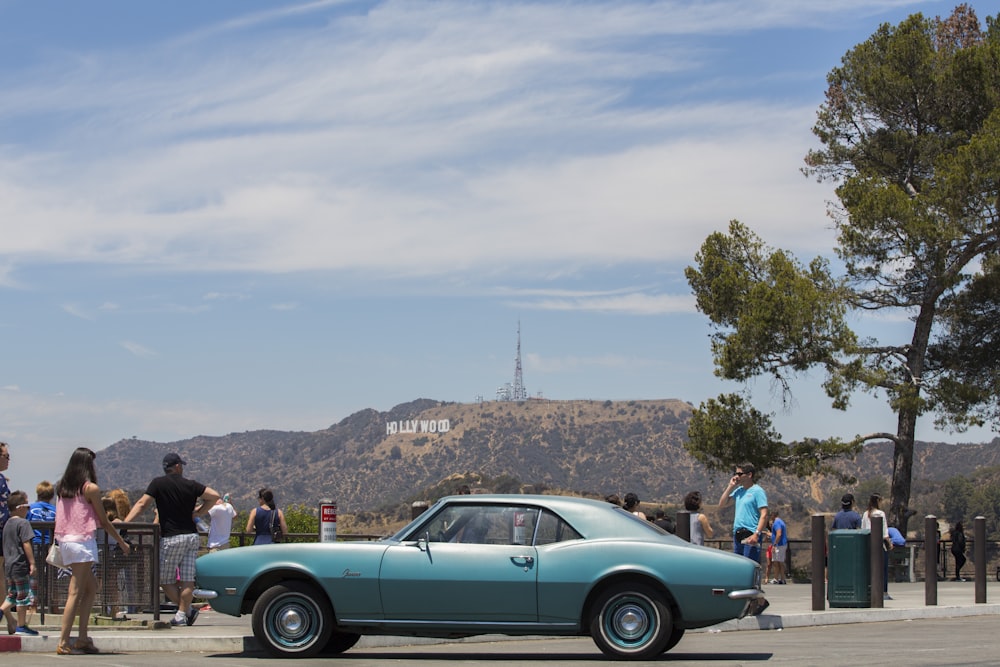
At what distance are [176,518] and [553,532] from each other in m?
4.45

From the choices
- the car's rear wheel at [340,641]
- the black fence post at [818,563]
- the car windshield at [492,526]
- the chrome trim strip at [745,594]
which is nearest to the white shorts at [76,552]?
the car's rear wheel at [340,641]

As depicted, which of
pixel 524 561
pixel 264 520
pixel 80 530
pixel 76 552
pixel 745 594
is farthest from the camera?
pixel 264 520

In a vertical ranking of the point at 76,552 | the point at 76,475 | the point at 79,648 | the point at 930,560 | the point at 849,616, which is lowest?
the point at 849,616

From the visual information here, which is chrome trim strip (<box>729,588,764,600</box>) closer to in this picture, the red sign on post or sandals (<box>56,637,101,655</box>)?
sandals (<box>56,637,101,655</box>)

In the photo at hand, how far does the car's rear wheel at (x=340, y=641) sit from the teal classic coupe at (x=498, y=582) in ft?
0.68

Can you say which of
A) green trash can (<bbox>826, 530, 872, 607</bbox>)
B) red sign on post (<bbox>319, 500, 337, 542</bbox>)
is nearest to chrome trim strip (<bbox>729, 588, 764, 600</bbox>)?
red sign on post (<bbox>319, 500, 337, 542</bbox>)

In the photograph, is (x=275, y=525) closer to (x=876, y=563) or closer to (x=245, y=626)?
(x=245, y=626)

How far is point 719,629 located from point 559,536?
4.10 meters

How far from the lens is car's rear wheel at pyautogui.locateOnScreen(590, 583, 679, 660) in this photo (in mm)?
11297

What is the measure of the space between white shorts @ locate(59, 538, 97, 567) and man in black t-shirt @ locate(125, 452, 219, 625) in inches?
75.0

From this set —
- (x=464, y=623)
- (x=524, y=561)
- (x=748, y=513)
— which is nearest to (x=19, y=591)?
(x=464, y=623)

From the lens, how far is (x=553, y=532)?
38.1 feet

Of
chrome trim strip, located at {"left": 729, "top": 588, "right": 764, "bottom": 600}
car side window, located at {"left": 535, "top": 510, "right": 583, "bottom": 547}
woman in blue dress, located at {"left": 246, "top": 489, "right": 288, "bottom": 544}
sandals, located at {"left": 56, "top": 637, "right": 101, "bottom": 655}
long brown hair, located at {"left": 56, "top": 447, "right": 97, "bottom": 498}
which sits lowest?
sandals, located at {"left": 56, "top": 637, "right": 101, "bottom": 655}

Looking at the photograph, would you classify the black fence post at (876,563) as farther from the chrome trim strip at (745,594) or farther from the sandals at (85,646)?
the sandals at (85,646)
